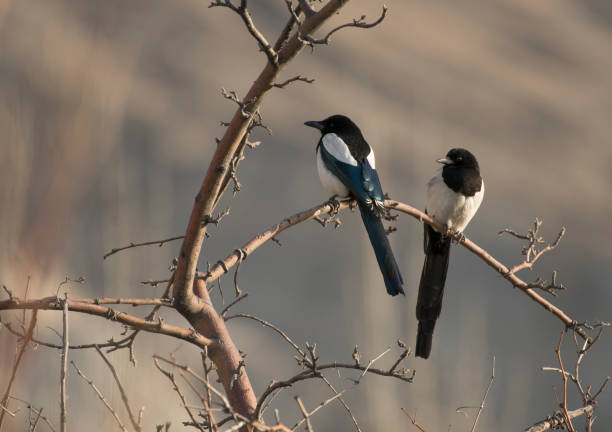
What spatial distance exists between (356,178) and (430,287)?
22.1 inches

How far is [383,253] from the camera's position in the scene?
311cm

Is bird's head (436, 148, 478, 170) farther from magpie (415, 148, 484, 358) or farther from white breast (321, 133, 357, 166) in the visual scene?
white breast (321, 133, 357, 166)

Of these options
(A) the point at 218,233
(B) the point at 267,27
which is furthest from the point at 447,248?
(B) the point at 267,27

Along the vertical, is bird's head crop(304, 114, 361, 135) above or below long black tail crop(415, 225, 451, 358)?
above

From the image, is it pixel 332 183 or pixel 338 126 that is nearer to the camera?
pixel 332 183

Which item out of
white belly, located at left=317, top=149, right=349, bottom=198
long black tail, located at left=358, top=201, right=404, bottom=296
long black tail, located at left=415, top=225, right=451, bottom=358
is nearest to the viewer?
long black tail, located at left=358, top=201, right=404, bottom=296

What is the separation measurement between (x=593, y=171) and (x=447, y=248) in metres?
11.0

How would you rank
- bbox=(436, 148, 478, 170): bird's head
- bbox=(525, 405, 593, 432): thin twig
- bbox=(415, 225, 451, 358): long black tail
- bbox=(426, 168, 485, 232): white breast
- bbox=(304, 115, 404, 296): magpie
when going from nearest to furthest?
1. bbox=(525, 405, 593, 432): thin twig
2. bbox=(304, 115, 404, 296): magpie
3. bbox=(415, 225, 451, 358): long black tail
4. bbox=(426, 168, 485, 232): white breast
5. bbox=(436, 148, 478, 170): bird's head

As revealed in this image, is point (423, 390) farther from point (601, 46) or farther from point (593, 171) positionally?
point (601, 46)

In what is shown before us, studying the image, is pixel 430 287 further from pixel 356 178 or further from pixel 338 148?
pixel 338 148

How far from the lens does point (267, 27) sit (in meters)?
15.4

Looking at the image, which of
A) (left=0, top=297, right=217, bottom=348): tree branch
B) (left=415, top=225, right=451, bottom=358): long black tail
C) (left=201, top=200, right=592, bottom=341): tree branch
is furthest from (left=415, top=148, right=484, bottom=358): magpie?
(left=0, top=297, right=217, bottom=348): tree branch

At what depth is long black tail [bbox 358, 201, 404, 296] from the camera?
2.91m

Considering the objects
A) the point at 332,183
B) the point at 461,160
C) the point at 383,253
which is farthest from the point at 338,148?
the point at 383,253
